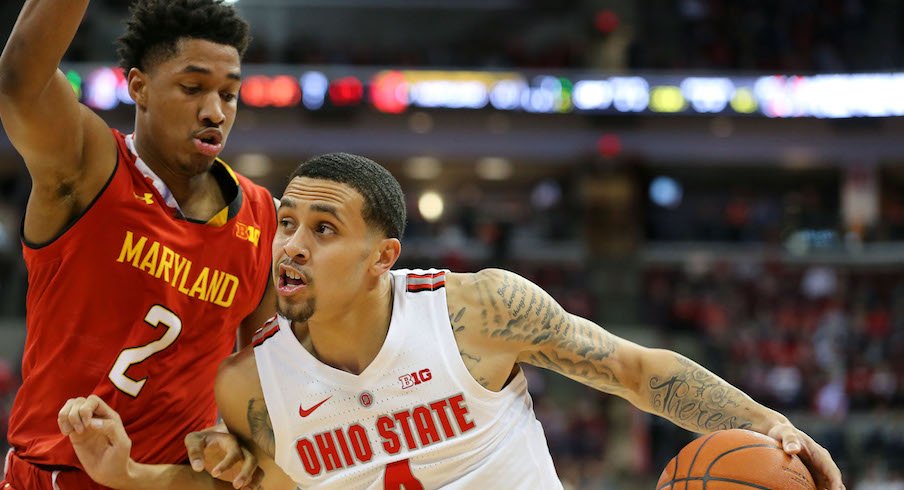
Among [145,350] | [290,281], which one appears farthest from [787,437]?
[145,350]

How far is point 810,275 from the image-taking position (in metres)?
18.9

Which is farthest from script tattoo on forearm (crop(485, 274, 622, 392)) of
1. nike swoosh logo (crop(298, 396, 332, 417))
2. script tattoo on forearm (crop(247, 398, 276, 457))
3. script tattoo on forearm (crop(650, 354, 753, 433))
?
script tattoo on forearm (crop(247, 398, 276, 457))

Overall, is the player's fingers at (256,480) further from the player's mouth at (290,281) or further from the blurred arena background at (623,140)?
the blurred arena background at (623,140)

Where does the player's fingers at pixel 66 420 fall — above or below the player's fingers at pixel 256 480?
above

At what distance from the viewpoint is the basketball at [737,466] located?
307 cm

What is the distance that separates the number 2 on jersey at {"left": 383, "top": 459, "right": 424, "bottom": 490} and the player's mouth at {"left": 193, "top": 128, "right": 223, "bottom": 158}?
3.80 ft

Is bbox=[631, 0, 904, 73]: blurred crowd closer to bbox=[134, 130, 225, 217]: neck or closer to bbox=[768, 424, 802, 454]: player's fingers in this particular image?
bbox=[134, 130, 225, 217]: neck

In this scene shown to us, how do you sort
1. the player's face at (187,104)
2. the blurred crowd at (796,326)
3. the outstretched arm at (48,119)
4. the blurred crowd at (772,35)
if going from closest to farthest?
the outstretched arm at (48,119) → the player's face at (187,104) → the blurred crowd at (796,326) → the blurred crowd at (772,35)

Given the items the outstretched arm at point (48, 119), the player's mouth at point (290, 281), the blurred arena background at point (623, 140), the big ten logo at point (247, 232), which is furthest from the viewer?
the blurred arena background at point (623, 140)

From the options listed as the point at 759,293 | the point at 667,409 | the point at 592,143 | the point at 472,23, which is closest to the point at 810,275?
the point at 759,293

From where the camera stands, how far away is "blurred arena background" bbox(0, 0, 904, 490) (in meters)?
17.5

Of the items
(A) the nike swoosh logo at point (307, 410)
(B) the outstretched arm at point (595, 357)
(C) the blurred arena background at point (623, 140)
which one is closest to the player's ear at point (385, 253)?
(B) the outstretched arm at point (595, 357)

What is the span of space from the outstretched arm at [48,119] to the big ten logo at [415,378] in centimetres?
111

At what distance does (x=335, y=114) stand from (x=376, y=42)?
2.64 metres
